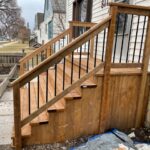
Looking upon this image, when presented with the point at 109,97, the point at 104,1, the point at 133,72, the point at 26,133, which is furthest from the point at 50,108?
the point at 104,1

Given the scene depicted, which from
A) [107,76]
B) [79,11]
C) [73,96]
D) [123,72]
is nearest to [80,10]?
[79,11]

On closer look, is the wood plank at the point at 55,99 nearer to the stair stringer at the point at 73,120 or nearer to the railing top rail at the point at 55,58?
the stair stringer at the point at 73,120

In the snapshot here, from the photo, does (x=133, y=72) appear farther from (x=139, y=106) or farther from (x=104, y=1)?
(x=104, y=1)

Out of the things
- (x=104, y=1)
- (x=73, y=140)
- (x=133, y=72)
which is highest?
Answer: (x=104, y=1)

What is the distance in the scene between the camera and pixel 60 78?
3891mm

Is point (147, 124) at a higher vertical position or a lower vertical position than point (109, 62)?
lower

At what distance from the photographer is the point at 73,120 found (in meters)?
2.93

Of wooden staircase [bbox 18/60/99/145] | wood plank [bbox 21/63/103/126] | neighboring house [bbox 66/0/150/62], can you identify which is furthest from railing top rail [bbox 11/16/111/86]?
neighboring house [bbox 66/0/150/62]

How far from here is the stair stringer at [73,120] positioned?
2809 mm

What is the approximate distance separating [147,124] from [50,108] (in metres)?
1.74

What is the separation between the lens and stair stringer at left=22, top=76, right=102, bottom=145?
9.21 ft

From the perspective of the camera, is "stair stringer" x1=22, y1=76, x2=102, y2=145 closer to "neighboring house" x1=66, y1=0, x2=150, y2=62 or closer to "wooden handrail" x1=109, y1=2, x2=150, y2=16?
"wooden handrail" x1=109, y1=2, x2=150, y2=16

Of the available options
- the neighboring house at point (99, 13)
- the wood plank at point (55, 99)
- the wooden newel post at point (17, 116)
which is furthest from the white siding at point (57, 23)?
the wooden newel post at point (17, 116)

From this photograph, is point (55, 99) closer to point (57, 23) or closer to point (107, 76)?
point (107, 76)
